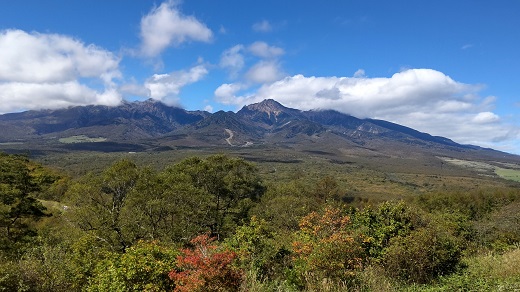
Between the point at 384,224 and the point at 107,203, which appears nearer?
the point at 384,224

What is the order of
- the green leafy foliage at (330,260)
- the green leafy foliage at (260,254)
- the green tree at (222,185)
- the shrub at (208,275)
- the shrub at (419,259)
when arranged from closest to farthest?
1. the shrub at (208,275)
2. the green leafy foliage at (330,260)
3. the green leafy foliage at (260,254)
4. the shrub at (419,259)
5. the green tree at (222,185)

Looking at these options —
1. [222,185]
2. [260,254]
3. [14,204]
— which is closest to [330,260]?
[260,254]

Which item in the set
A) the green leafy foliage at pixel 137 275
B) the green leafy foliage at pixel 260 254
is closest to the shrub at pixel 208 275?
the green leafy foliage at pixel 137 275

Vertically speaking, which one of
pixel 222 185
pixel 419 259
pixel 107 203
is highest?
pixel 419 259

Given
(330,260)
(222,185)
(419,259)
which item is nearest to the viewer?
(330,260)

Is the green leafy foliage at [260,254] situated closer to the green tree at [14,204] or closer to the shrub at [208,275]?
the shrub at [208,275]

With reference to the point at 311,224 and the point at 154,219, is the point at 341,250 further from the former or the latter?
the point at 154,219

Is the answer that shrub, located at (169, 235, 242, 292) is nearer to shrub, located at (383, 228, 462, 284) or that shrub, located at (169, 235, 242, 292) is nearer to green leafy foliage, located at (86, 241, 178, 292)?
green leafy foliage, located at (86, 241, 178, 292)

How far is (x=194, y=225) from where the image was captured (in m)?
28.9

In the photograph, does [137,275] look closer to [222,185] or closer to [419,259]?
[419,259]

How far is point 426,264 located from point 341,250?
14.6 feet

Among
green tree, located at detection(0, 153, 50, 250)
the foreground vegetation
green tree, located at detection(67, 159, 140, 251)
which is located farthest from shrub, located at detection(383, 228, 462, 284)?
green tree, located at detection(0, 153, 50, 250)

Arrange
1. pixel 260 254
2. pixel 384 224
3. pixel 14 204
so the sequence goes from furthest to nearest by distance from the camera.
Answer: pixel 14 204, pixel 384 224, pixel 260 254

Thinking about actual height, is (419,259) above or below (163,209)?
above
